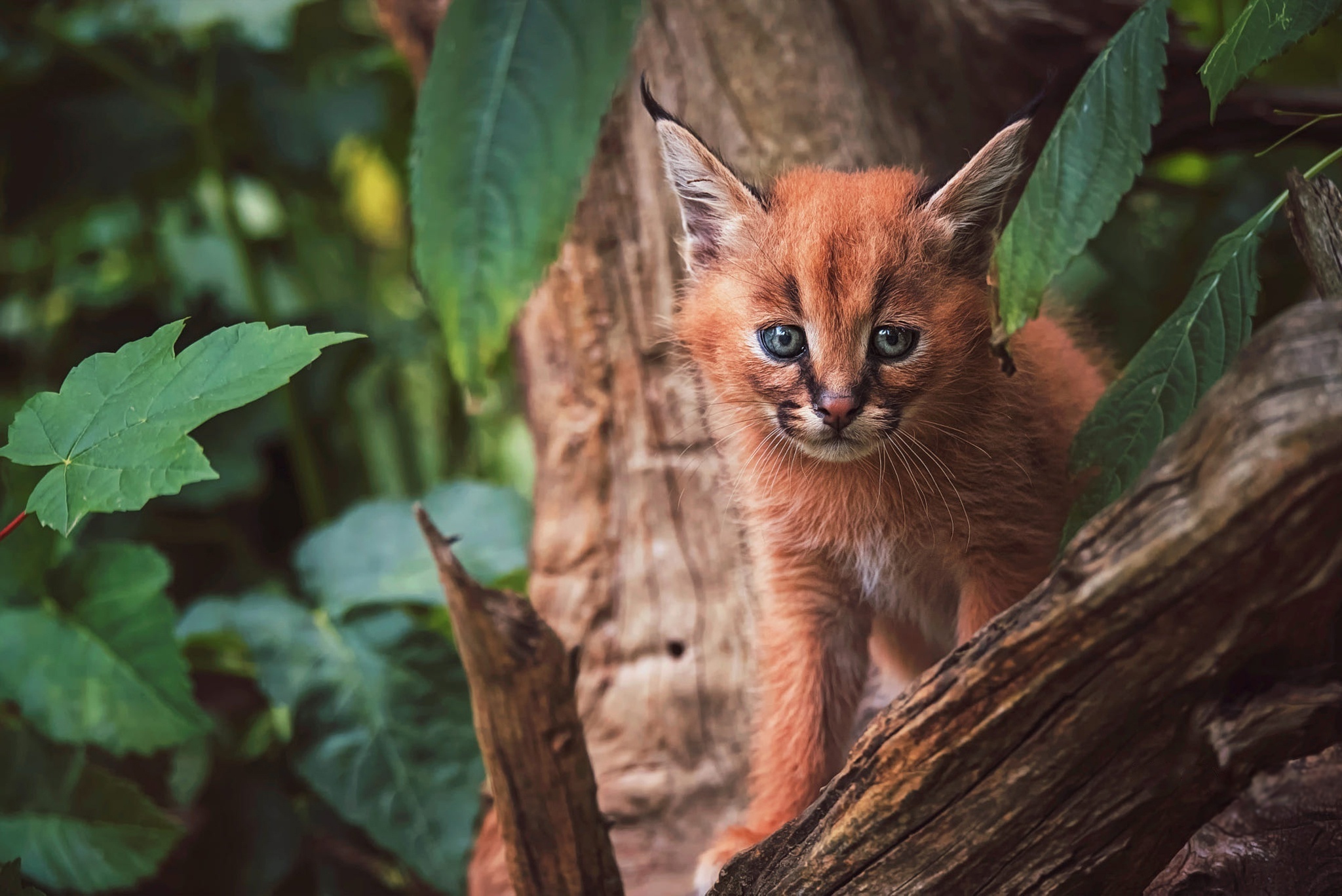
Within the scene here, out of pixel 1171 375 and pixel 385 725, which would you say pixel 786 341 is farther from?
pixel 385 725

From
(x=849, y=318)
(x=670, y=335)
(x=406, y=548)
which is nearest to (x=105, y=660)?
(x=406, y=548)

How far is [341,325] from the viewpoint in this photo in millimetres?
3836

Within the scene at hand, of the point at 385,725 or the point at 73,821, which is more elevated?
the point at 73,821

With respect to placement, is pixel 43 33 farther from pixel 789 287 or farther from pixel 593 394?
pixel 789 287

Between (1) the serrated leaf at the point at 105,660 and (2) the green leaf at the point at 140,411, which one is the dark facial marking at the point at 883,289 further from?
(1) the serrated leaf at the point at 105,660

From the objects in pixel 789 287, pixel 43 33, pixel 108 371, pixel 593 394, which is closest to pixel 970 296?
pixel 789 287

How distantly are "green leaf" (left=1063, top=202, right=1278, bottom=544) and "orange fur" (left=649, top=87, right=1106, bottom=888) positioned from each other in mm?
384

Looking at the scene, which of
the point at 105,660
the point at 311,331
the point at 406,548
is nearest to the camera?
the point at 105,660

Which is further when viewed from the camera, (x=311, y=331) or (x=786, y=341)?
(x=311, y=331)

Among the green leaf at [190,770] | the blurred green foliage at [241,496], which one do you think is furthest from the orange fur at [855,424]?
the green leaf at [190,770]

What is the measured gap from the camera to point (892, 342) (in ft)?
6.46

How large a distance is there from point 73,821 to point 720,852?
4.76 ft

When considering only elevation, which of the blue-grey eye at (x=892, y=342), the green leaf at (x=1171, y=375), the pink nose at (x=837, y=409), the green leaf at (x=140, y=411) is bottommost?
the green leaf at (x=1171, y=375)

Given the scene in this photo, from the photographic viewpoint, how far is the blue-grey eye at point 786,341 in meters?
2.02
